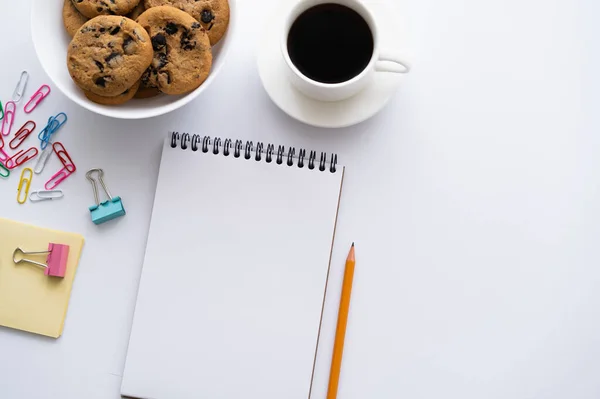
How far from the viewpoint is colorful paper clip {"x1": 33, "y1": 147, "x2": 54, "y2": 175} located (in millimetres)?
1169

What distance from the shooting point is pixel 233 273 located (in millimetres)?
1143

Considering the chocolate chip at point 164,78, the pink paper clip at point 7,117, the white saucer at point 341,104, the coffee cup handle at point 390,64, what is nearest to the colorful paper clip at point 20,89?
the pink paper clip at point 7,117

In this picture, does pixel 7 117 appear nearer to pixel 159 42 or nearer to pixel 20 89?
pixel 20 89

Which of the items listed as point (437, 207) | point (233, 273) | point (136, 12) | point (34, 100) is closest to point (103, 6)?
point (136, 12)

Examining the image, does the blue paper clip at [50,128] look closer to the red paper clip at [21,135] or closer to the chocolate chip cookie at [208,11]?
the red paper clip at [21,135]

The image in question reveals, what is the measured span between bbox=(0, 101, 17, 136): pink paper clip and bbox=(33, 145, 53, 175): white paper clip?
0.26 ft

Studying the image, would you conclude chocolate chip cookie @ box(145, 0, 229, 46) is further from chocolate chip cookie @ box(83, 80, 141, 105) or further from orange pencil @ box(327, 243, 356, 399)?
orange pencil @ box(327, 243, 356, 399)

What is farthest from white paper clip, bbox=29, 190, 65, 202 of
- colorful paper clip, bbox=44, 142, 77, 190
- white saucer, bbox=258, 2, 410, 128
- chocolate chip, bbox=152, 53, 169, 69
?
white saucer, bbox=258, 2, 410, 128

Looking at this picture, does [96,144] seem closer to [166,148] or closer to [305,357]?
[166,148]

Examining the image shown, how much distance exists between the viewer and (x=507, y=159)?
3.90 ft

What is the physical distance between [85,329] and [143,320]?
0.37 feet

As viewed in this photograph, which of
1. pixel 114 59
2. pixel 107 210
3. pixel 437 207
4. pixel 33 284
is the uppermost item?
pixel 114 59

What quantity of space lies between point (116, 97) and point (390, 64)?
0.46m

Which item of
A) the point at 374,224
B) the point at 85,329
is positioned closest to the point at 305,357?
the point at 374,224
